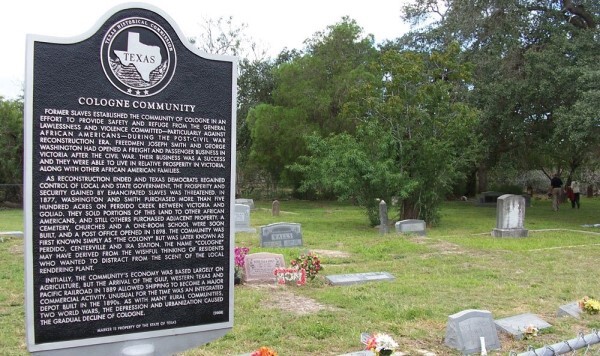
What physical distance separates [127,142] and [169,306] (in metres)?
1.18

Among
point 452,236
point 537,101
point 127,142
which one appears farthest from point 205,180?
point 537,101

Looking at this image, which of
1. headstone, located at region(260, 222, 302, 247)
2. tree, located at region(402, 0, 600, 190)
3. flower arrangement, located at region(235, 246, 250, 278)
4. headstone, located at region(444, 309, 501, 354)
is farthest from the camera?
tree, located at region(402, 0, 600, 190)

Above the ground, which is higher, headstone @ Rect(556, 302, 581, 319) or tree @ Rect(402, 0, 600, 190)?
tree @ Rect(402, 0, 600, 190)

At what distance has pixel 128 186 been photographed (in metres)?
3.84

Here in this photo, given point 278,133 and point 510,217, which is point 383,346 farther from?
point 278,133

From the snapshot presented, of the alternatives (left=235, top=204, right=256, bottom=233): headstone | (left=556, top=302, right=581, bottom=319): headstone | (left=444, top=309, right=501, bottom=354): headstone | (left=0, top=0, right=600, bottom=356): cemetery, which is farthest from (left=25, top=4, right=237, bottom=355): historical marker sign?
(left=235, top=204, right=256, bottom=233): headstone

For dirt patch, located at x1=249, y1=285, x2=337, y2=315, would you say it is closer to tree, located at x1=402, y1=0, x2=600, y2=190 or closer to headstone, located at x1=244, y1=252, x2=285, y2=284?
headstone, located at x1=244, y1=252, x2=285, y2=284

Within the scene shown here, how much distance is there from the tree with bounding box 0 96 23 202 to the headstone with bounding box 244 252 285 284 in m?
26.0

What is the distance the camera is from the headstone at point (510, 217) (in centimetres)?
1634

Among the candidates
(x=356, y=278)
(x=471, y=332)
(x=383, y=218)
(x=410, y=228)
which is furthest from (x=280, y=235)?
(x=471, y=332)

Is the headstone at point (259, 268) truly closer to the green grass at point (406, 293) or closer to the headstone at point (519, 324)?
the green grass at point (406, 293)

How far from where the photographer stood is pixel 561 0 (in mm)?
22312

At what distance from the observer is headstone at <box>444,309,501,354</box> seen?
5.79m

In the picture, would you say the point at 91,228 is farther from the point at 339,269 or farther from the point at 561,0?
the point at 561,0
